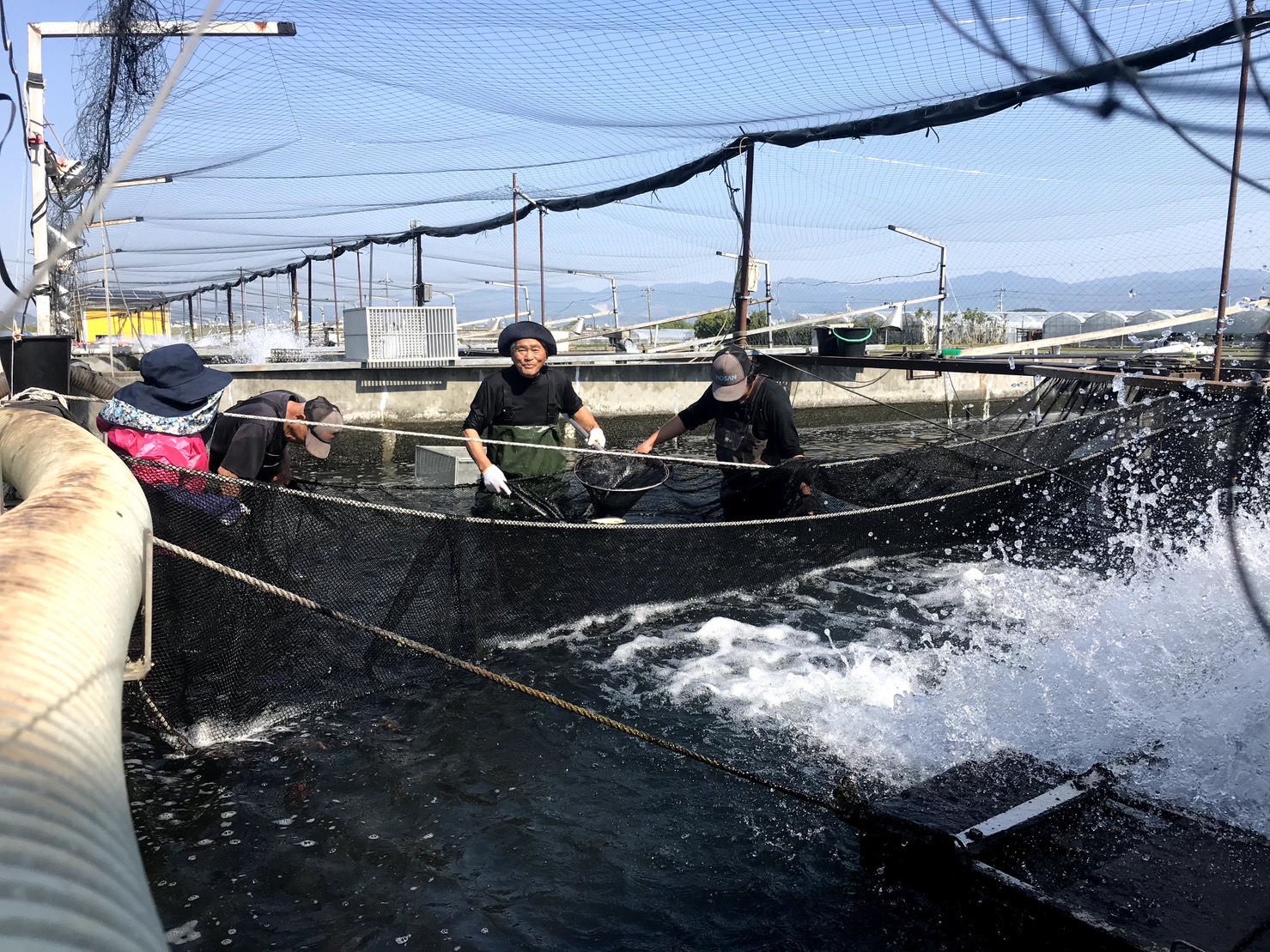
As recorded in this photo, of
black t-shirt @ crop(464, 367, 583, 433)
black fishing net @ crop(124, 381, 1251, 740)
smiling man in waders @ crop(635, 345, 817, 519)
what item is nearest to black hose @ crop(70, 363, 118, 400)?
black fishing net @ crop(124, 381, 1251, 740)

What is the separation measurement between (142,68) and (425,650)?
4543mm

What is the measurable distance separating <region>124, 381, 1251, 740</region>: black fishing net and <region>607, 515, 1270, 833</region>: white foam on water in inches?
18.3

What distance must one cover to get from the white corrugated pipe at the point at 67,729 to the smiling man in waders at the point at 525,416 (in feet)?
12.8

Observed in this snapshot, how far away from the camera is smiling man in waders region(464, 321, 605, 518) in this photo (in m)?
5.99

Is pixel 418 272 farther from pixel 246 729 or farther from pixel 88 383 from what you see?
pixel 246 729

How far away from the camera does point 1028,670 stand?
17.6 feet

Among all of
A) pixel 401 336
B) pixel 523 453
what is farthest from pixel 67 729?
pixel 401 336

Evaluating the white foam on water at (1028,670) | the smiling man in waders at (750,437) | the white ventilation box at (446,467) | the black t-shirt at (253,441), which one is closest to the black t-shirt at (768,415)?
the smiling man in waders at (750,437)

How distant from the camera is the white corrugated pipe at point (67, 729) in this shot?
2.88 feet

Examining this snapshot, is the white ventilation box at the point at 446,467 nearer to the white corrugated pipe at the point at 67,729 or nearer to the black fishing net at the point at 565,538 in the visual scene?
the black fishing net at the point at 565,538

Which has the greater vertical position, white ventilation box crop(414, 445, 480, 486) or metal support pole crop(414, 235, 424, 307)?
metal support pole crop(414, 235, 424, 307)

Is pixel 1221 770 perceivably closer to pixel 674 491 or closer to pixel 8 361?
pixel 674 491

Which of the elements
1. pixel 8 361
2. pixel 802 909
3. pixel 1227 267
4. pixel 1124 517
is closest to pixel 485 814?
pixel 802 909

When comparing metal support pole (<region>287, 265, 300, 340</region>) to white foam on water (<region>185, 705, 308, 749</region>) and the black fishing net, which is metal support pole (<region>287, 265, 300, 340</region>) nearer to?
the black fishing net
